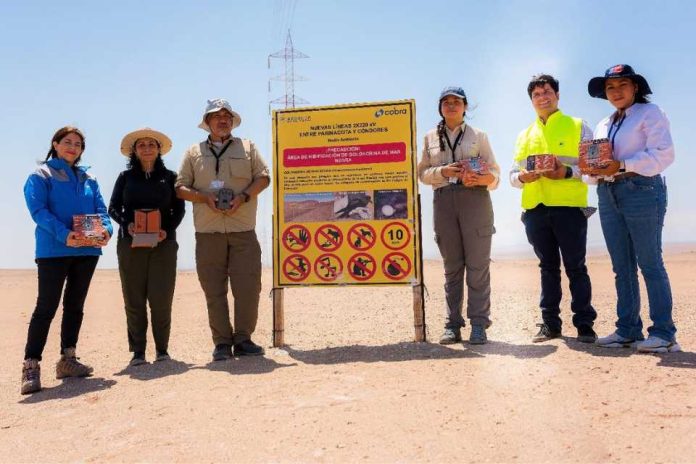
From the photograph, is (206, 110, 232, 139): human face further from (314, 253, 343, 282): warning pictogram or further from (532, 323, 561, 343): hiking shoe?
(532, 323, 561, 343): hiking shoe

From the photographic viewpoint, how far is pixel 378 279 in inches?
251

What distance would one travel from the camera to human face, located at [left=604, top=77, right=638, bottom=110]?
5.40 meters

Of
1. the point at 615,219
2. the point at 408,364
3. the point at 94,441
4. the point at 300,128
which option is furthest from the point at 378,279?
the point at 94,441

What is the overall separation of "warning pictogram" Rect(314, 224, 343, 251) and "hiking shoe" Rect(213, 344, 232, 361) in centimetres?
139

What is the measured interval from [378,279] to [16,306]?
11.2m

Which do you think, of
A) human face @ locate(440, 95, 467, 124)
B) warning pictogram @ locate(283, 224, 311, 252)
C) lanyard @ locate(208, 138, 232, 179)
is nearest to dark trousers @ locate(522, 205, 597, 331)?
human face @ locate(440, 95, 467, 124)

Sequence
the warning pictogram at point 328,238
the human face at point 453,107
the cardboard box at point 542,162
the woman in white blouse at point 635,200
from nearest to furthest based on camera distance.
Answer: the woman in white blouse at point 635,200
the cardboard box at point 542,162
the human face at point 453,107
the warning pictogram at point 328,238

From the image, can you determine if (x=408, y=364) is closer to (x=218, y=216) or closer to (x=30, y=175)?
(x=218, y=216)

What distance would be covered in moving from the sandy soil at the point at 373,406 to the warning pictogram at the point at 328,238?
106cm

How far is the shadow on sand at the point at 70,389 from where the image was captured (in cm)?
508

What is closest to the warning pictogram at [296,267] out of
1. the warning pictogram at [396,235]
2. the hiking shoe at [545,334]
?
the warning pictogram at [396,235]

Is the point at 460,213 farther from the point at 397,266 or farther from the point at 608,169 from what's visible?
the point at 608,169

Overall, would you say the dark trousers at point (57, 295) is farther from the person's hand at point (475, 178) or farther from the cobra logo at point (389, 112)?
the person's hand at point (475, 178)

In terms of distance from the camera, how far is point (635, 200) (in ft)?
17.3
